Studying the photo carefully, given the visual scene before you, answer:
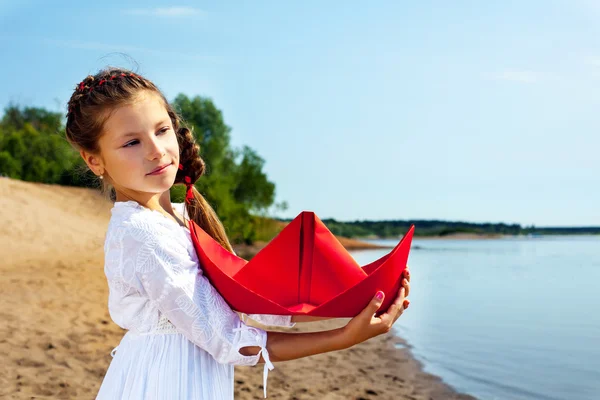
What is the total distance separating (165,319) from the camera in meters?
1.65

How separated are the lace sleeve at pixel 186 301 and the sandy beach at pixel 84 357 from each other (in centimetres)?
343

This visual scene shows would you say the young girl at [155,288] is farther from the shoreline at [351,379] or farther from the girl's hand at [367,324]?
the shoreline at [351,379]

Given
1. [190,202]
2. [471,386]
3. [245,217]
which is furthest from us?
[245,217]

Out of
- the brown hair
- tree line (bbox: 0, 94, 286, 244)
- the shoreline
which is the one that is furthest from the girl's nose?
tree line (bbox: 0, 94, 286, 244)

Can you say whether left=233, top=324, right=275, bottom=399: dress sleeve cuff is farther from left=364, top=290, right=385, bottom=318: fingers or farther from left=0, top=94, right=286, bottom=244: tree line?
left=0, top=94, right=286, bottom=244: tree line

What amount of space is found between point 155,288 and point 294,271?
0.38 meters

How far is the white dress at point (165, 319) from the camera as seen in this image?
5.08 ft

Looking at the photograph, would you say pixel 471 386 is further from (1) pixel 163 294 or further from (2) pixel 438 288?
(2) pixel 438 288

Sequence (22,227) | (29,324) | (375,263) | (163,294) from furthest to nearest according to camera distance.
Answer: (22,227)
(29,324)
(375,263)
(163,294)

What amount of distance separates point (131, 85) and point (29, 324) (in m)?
5.69

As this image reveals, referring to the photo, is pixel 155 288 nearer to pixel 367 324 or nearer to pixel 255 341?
pixel 255 341

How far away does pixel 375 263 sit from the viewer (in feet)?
5.92

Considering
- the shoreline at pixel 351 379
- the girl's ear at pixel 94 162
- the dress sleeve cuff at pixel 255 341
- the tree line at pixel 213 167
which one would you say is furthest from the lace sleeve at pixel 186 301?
the tree line at pixel 213 167

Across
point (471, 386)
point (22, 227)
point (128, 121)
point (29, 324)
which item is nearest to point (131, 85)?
point (128, 121)
